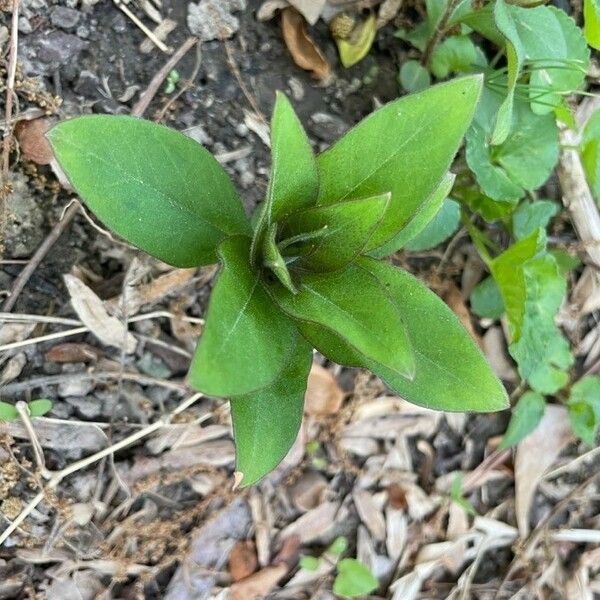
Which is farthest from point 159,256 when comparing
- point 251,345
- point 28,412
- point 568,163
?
point 568,163

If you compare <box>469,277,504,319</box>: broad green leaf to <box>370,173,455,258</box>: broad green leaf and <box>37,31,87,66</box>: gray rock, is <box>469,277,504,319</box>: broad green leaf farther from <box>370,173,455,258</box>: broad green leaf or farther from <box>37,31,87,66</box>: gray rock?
<box>37,31,87,66</box>: gray rock

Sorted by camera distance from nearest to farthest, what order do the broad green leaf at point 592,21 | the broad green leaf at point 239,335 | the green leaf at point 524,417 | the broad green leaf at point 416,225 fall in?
the broad green leaf at point 239,335
the broad green leaf at point 416,225
the broad green leaf at point 592,21
the green leaf at point 524,417

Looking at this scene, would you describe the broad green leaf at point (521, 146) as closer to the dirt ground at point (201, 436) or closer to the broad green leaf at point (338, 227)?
the dirt ground at point (201, 436)

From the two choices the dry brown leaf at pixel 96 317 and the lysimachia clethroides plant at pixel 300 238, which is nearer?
the lysimachia clethroides plant at pixel 300 238

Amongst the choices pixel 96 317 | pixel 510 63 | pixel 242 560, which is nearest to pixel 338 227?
pixel 510 63

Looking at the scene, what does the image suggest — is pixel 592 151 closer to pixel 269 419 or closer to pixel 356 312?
pixel 356 312

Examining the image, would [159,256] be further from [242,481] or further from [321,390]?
[321,390]

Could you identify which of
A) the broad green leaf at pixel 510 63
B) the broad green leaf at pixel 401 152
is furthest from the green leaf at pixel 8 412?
the broad green leaf at pixel 510 63
